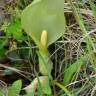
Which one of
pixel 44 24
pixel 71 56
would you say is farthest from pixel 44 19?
pixel 71 56

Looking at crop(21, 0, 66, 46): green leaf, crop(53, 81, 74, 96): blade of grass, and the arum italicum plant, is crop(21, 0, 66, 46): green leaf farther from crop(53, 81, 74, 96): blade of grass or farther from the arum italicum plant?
crop(53, 81, 74, 96): blade of grass

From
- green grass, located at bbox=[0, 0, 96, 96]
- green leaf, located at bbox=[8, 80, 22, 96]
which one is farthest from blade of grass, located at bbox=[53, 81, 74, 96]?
green leaf, located at bbox=[8, 80, 22, 96]

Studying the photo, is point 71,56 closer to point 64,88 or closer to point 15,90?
point 64,88

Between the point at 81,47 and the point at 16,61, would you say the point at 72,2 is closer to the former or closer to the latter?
the point at 81,47

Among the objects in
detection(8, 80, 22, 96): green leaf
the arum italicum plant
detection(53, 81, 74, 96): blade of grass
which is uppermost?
the arum italicum plant

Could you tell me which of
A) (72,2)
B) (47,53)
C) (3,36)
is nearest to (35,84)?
(47,53)

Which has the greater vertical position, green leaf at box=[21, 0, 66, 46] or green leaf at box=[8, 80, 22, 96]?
green leaf at box=[21, 0, 66, 46]

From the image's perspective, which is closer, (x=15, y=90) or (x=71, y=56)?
(x=15, y=90)
